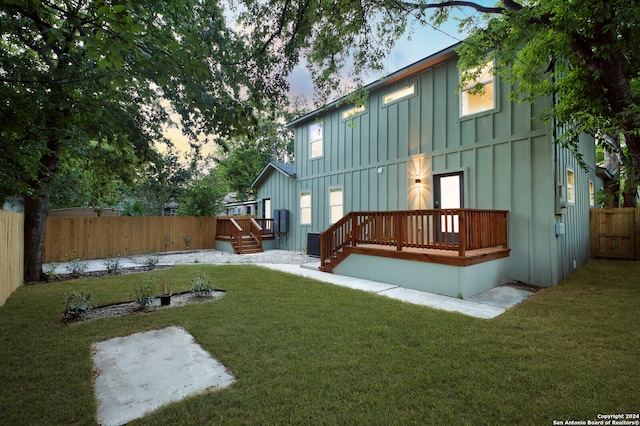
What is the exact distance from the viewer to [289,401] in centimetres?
212

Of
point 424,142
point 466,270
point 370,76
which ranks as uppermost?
point 370,76

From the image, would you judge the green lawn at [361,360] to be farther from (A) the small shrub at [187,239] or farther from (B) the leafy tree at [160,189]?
(B) the leafy tree at [160,189]

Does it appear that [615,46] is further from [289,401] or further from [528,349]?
[289,401]

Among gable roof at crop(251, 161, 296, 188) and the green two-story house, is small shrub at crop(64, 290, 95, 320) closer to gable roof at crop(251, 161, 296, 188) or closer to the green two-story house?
the green two-story house

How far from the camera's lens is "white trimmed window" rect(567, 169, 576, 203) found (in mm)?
6828

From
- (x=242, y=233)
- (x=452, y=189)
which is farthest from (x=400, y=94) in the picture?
(x=242, y=233)

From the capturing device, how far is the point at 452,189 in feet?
23.8

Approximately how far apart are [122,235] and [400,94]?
1099 cm

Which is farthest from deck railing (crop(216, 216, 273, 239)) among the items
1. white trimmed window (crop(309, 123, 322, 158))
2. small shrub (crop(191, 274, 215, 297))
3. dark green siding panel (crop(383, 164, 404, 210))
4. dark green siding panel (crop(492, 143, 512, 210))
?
dark green siding panel (crop(492, 143, 512, 210))

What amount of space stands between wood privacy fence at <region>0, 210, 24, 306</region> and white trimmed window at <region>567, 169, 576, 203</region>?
10953mm

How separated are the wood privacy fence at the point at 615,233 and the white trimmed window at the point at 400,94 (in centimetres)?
687

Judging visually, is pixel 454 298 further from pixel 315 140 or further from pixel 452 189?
pixel 315 140

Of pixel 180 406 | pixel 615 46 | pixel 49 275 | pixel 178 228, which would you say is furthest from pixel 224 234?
pixel 615 46

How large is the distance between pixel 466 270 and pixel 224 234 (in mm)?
10804
